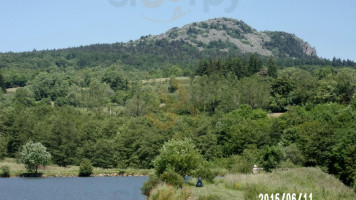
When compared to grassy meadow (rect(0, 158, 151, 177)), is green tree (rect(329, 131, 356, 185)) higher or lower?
higher

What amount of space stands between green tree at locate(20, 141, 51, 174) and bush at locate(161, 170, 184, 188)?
152 feet

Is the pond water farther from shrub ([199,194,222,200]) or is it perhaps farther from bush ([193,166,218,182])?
shrub ([199,194,222,200])

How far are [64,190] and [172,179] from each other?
23.6m

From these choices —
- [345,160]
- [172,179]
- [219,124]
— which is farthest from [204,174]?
[219,124]

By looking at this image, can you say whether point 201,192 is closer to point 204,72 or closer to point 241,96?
point 241,96

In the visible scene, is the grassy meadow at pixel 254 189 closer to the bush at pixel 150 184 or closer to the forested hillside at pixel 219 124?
the bush at pixel 150 184

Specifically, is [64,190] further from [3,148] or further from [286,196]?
[3,148]

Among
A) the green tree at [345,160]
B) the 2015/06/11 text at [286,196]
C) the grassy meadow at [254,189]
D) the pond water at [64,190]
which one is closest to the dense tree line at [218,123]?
the green tree at [345,160]

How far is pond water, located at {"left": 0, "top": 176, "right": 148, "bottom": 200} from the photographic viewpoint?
5750cm

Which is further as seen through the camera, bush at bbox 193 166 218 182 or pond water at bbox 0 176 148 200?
pond water at bbox 0 176 148 200

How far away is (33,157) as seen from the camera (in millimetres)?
87812

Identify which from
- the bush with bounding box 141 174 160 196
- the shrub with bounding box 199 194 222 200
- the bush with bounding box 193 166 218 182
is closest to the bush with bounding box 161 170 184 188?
the bush with bounding box 141 174 160 196

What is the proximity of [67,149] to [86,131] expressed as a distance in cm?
1178

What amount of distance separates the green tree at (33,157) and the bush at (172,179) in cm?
4631
